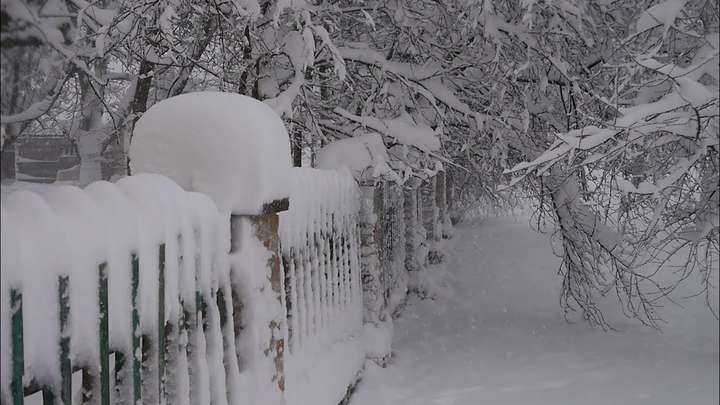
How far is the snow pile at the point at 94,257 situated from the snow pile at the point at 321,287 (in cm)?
118

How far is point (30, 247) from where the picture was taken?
51.8 inches

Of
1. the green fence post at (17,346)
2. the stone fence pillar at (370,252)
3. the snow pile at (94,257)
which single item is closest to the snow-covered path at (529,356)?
the stone fence pillar at (370,252)

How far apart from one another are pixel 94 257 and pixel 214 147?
3.03ft

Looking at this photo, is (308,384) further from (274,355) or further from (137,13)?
(137,13)

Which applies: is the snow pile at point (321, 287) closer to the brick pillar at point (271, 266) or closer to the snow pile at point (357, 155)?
the snow pile at point (357, 155)

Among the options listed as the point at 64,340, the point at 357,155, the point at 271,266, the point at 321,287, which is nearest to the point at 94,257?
the point at 64,340

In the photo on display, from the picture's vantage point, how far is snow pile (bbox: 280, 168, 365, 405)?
11.1 feet

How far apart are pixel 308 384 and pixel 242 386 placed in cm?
102

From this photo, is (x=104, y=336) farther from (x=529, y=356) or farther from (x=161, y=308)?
→ (x=529, y=356)

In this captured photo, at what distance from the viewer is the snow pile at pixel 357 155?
490 cm

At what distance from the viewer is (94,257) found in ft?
4.96

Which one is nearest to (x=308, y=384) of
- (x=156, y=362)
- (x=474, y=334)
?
(x=156, y=362)

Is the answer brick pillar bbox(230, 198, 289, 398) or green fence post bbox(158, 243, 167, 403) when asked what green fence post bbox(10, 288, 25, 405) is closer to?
green fence post bbox(158, 243, 167, 403)

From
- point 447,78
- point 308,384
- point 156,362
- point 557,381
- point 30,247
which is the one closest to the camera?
point 30,247
